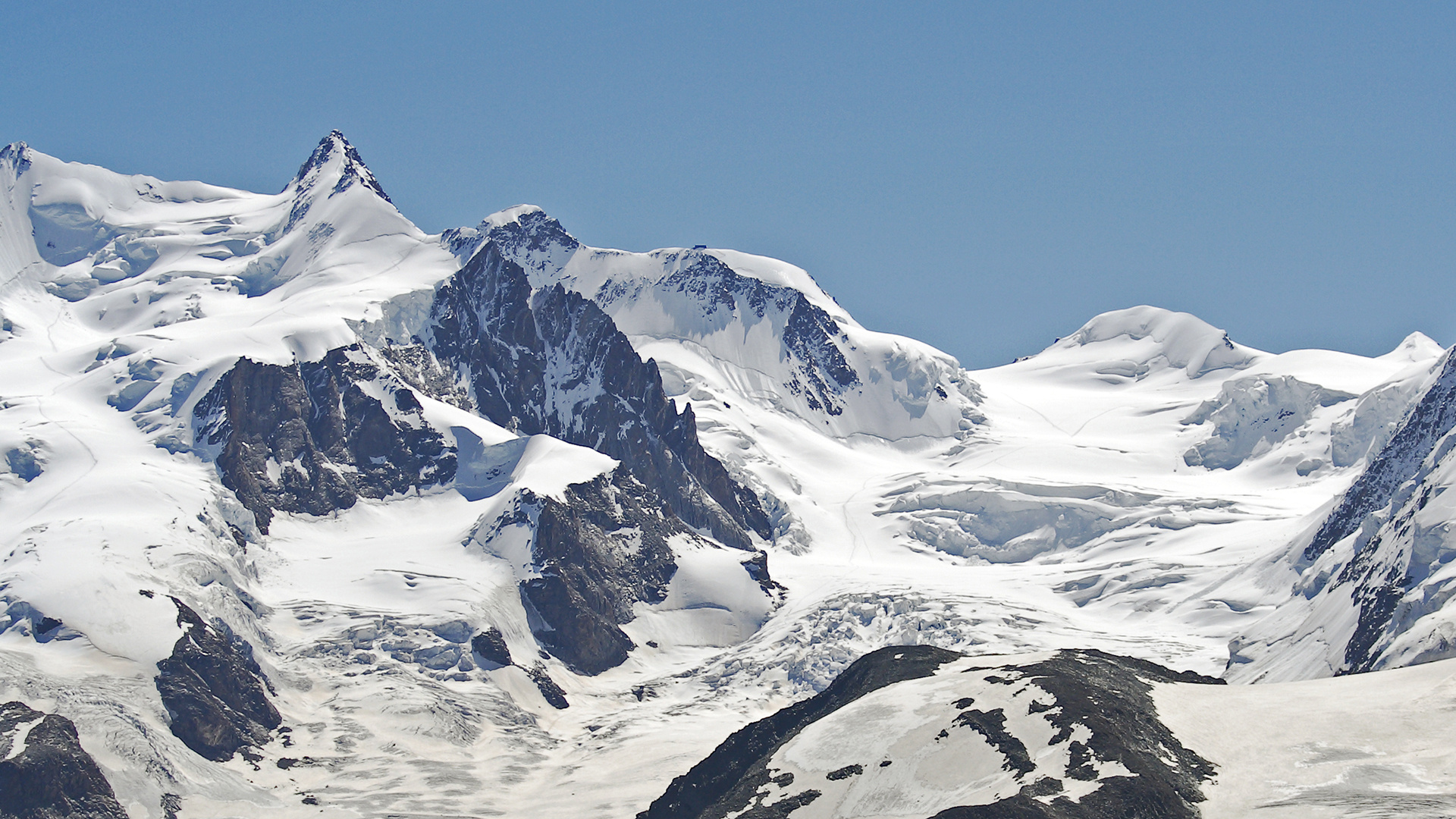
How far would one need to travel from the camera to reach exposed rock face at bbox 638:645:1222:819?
476 feet

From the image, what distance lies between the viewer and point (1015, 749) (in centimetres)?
15725

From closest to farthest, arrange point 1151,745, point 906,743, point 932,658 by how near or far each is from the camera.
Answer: point 1151,745 < point 906,743 < point 932,658

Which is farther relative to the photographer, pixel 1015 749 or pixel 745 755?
pixel 745 755

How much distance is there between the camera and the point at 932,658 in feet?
655

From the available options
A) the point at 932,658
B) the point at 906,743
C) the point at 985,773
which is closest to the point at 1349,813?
the point at 985,773

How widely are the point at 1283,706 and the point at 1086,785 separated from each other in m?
27.0

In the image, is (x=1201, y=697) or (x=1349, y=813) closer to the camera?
(x=1349, y=813)

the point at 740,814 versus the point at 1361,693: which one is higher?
the point at 1361,693

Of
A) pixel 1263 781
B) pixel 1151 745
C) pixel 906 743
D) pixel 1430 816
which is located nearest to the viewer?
pixel 1430 816

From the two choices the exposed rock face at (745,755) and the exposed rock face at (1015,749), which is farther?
the exposed rock face at (745,755)

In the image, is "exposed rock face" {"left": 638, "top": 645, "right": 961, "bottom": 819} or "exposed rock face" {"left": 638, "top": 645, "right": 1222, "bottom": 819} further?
"exposed rock face" {"left": 638, "top": 645, "right": 961, "bottom": 819}

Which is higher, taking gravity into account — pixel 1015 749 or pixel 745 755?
pixel 1015 749

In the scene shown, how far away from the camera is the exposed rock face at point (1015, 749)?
145m

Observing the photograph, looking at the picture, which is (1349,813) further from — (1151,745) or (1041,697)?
(1041,697)
